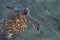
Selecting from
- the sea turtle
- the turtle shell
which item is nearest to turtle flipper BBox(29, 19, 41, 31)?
the sea turtle

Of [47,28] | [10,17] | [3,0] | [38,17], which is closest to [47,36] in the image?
[47,28]

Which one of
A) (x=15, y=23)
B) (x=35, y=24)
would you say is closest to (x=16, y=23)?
(x=15, y=23)

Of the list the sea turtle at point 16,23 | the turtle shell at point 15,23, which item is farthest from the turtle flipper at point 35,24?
the turtle shell at point 15,23

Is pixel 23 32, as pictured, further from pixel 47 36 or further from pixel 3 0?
pixel 3 0

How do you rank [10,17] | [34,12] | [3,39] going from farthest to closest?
[34,12] → [10,17] → [3,39]

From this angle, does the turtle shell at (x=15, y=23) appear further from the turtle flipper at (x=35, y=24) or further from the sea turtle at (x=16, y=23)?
the turtle flipper at (x=35, y=24)

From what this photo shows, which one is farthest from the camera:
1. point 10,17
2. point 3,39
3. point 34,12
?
point 34,12

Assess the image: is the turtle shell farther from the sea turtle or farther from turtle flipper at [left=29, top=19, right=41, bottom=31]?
turtle flipper at [left=29, top=19, right=41, bottom=31]
